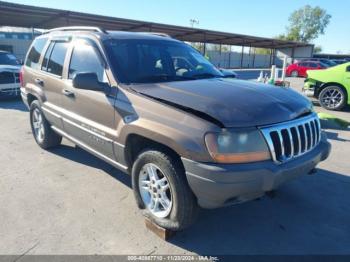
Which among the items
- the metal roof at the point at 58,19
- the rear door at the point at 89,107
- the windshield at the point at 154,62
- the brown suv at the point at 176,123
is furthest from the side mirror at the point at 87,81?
the metal roof at the point at 58,19

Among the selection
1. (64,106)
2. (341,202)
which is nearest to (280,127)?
(341,202)

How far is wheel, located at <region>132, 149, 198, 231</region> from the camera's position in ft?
8.91

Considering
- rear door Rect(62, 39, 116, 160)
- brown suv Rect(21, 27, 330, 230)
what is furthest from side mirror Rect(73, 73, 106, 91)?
rear door Rect(62, 39, 116, 160)

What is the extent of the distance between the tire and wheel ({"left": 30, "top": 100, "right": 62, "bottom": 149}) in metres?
8.58

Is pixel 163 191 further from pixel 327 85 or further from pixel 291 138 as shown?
pixel 327 85

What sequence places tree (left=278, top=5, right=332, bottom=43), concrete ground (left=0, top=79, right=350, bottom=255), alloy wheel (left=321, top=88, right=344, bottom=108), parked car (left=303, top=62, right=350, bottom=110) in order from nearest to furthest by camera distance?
concrete ground (left=0, top=79, right=350, bottom=255)
parked car (left=303, top=62, right=350, bottom=110)
alloy wheel (left=321, top=88, right=344, bottom=108)
tree (left=278, top=5, right=332, bottom=43)

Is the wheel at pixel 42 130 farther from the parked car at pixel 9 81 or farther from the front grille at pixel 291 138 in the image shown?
the parked car at pixel 9 81

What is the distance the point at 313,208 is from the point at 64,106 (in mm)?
3567

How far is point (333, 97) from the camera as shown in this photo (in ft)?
32.7

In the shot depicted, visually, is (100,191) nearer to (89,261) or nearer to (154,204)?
(154,204)

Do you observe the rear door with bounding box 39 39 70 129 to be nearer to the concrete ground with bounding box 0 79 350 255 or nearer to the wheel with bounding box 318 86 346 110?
the concrete ground with bounding box 0 79 350 255

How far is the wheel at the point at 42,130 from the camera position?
17.3ft

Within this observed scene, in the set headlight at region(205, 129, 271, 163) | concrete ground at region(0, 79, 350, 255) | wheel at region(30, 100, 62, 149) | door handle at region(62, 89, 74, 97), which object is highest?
door handle at region(62, 89, 74, 97)

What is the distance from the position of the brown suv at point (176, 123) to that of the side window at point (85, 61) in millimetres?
14
